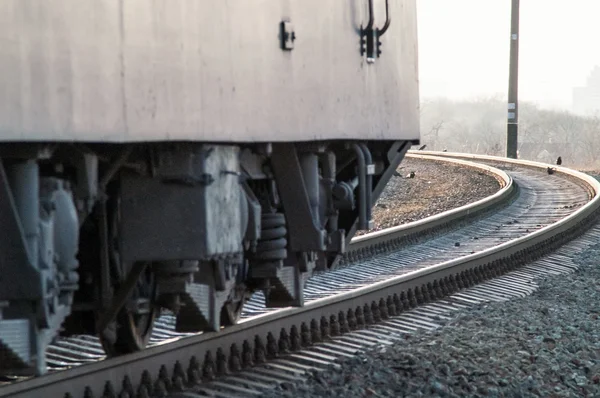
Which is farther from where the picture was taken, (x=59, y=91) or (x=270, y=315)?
(x=270, y=315)

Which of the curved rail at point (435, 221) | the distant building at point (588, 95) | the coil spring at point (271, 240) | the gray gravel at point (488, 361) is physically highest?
the coil spring at point (271, 240)

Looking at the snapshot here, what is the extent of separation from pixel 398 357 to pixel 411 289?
8.59 feet

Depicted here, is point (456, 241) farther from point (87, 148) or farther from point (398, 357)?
point (87, 148)

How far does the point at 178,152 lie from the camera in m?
5.63

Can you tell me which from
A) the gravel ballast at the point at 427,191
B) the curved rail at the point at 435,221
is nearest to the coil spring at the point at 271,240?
the curved rail at the point at 435,221

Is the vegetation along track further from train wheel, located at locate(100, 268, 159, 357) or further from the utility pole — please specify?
the utility pole

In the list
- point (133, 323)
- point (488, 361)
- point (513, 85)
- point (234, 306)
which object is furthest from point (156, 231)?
point (513, 85)

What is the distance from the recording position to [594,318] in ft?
31.4

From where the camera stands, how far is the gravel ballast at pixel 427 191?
57.7ft

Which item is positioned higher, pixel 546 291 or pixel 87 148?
pixel 87 148

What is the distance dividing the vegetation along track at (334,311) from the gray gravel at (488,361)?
37 centimetres

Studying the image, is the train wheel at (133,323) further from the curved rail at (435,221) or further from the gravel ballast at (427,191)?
the gravel ballast at (427,191)

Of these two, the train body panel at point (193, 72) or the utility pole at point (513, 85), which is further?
the utility pole at point (513, 85)

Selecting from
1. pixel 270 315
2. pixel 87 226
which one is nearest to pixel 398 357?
pixel 270 315
